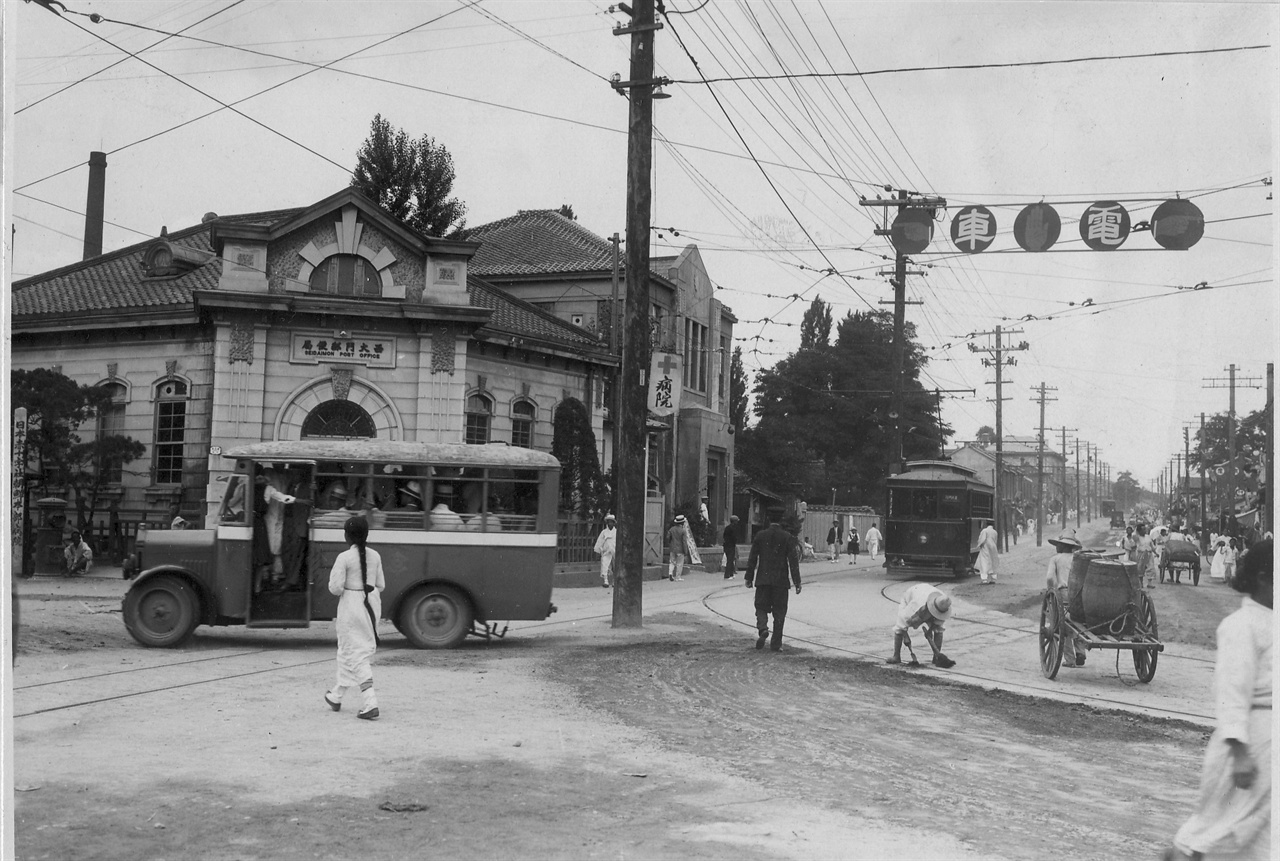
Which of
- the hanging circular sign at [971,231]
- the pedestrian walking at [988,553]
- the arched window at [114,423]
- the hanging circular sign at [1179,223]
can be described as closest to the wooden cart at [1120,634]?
the hanging circular sign at [1179,223]

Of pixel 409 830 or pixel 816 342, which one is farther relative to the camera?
pixel 816 342

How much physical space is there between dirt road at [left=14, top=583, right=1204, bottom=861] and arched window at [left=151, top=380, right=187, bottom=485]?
14.8 metres

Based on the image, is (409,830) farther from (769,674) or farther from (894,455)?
(894,455)

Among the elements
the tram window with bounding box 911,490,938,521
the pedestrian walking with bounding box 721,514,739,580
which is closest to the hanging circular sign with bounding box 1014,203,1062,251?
the pedestrian walking with bounding box 721,514,739,580

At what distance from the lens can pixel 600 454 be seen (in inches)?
1335

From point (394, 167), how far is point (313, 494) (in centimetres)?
2409

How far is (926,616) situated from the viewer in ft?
47.9

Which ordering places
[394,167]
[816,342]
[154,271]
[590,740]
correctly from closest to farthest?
1. [590,740]
2. [154,271]
3. [394,167]
4. [816,342]

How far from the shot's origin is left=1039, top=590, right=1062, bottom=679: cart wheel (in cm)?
1375

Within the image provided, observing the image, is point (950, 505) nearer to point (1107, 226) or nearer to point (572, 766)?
point (1107, 226)

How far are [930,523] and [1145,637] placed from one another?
21.3 meters

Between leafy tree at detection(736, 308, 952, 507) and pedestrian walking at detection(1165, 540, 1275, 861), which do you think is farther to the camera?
leafy tree at detection(736, 308, 952, 507)

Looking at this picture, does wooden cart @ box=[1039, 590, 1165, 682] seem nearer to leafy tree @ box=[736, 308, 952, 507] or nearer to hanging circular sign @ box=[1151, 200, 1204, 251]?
hanging circular sign @ box=[1151, 200, 1204, 251]

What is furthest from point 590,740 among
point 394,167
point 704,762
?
point 394,167
